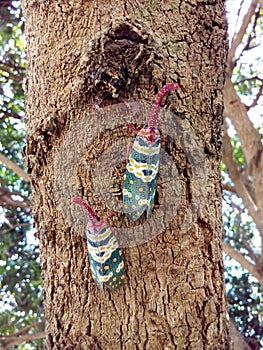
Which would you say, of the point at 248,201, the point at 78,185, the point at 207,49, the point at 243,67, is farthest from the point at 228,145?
the point at 78,185

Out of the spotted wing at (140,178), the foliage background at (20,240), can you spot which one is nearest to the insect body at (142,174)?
the spotted wing at (140,178)

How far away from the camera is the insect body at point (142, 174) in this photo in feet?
2.09

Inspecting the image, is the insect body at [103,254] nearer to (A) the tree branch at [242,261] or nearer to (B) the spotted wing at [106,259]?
(B) the spotted wing at [106,259]

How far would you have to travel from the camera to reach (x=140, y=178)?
64cm

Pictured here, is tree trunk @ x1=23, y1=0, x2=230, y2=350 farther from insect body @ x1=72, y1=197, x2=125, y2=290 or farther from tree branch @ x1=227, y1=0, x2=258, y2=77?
tree branch @ x1=227, y1=0, x2=258, y2=77

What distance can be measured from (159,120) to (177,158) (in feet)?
0.19

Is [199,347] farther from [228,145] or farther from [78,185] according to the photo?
[228,145]

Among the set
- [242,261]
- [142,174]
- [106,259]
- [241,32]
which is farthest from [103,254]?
[241,32]

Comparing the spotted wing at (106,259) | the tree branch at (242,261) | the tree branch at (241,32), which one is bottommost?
the spotted wing at (106,259)

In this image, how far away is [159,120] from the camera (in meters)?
0.68

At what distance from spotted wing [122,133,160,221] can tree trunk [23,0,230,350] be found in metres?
0.02

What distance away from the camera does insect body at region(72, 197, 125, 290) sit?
0.63m

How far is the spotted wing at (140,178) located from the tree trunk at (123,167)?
0.02 meters

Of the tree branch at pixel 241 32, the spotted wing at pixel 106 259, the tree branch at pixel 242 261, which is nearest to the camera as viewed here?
the spotted wing at pixel 106 259
